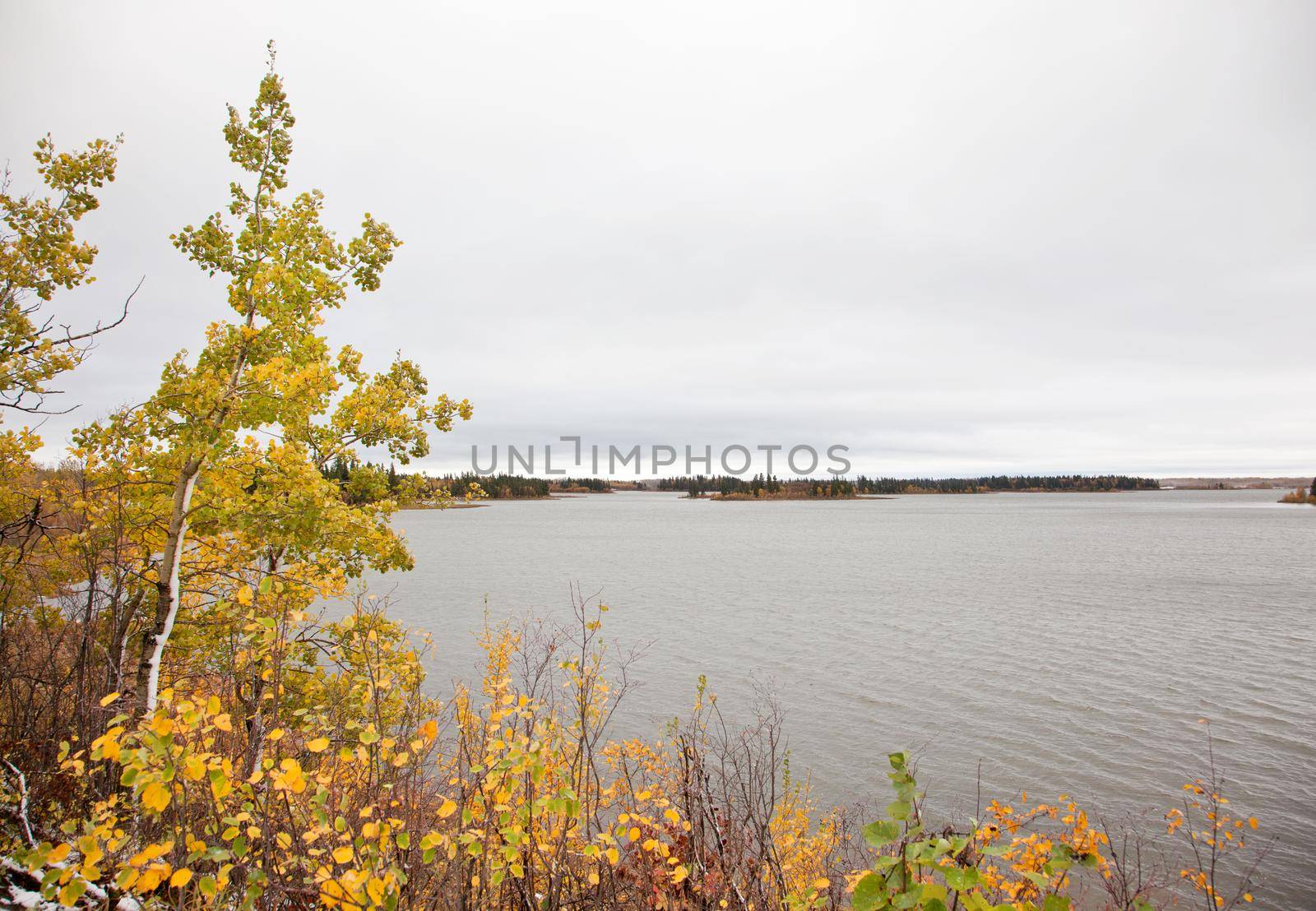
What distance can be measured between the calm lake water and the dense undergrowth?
175 centimetres

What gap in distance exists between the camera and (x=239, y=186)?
9.65 meters

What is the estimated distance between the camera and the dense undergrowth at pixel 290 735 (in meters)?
3.33

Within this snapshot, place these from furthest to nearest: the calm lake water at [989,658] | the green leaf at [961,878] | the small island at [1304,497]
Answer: the small island at [1304,497]
the calm lake water at [989,658]
the green leaf at [961,878]

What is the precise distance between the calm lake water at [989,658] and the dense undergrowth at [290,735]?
175cm

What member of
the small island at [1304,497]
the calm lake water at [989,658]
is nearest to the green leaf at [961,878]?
the calm lake water at [989,658]

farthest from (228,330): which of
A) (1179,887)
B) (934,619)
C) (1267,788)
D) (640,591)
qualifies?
(640,591)

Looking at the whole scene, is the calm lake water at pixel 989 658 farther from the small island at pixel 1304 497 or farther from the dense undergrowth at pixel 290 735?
the small island at pixel 1304 497

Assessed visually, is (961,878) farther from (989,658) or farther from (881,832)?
(989,658)

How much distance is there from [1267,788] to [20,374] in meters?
23.1

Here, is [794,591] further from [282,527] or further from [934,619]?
[282,527]

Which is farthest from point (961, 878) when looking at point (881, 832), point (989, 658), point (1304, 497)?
point (1304, 497)

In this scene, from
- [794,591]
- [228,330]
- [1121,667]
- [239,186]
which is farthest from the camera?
[794,591]

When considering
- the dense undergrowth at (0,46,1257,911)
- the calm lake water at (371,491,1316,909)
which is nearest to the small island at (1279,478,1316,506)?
the calm lake water at (371,491,1316,909)

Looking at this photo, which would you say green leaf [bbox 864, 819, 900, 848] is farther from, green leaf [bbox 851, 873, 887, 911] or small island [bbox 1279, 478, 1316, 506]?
small island [bbox 1279, 478, 1316, 506]
